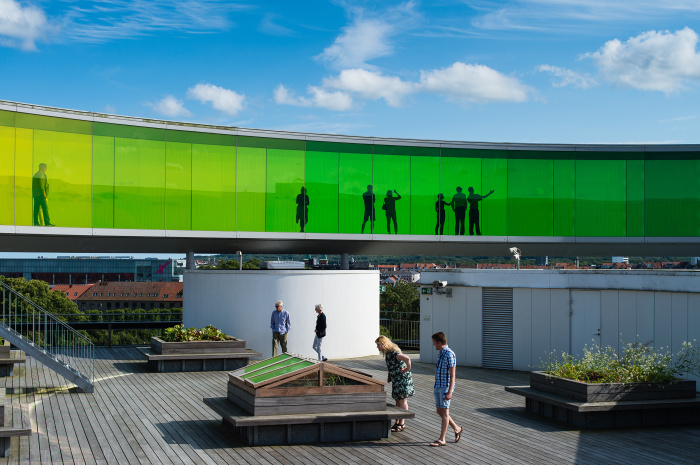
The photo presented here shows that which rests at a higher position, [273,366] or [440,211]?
[440,211]

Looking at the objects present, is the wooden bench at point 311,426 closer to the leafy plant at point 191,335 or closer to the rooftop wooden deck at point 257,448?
the rooftop wooden deck at point 257,448

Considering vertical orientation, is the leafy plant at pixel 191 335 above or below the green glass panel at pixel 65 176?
below

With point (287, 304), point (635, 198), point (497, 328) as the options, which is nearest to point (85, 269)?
point (287, 304)

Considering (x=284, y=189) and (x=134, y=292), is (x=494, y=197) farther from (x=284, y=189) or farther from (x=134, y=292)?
(x=134, y=292)

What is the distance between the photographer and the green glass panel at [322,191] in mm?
24750

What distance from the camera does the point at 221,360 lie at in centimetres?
1905

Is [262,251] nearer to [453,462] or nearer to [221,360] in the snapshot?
[221,360]

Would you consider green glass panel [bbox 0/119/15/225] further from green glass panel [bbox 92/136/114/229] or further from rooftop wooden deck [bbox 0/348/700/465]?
rooftop wooden deck [bbox 0/348/700/465]

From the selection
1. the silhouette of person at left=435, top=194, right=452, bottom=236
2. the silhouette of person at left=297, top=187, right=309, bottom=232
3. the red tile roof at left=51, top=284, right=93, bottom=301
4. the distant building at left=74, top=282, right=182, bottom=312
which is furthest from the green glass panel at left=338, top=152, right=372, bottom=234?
the red tile roof at left=51, top=284, right=93, bottom=301

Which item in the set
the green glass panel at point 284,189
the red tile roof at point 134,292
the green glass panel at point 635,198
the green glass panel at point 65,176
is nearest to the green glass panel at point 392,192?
the green glass panel at point 284,189

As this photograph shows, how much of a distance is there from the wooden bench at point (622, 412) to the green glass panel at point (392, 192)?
41.8 feet

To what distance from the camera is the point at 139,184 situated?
2281 cm

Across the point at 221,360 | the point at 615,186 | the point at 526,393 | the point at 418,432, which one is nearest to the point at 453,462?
the point at 418,432

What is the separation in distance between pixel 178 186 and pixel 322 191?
4808mm
